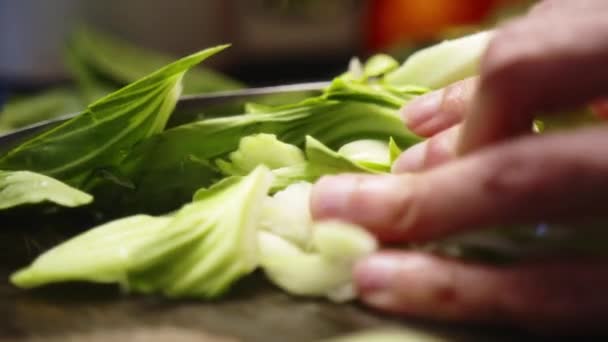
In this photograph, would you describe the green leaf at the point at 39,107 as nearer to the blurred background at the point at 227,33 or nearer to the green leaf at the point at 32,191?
the blurred background at the point at 227,33

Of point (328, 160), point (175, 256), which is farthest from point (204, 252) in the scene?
point (328, 160)

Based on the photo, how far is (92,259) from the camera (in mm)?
508

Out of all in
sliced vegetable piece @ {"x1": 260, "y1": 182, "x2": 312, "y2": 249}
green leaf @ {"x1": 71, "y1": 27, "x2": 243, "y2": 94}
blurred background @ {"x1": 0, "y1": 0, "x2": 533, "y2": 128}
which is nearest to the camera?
sliced vegetable piece @ {"x1": 260, "y1": 182, "x2": 312, "y2": 249}

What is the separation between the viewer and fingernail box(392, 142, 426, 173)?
1.83 feet

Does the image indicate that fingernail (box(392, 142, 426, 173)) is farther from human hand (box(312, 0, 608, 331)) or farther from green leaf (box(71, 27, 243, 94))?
green leaf (box(71, 27, 243, 94))

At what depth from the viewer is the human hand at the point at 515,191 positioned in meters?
0.41

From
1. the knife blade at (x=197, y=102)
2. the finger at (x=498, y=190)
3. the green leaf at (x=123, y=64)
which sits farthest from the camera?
the green leaf at (x=123, y=64)

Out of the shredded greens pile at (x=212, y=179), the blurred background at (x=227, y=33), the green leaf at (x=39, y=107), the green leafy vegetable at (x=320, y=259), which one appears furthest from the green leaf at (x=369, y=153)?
the blurred background at (x=227, y=33)

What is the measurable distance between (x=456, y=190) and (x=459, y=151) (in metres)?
0.04

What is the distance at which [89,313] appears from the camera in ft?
1.60

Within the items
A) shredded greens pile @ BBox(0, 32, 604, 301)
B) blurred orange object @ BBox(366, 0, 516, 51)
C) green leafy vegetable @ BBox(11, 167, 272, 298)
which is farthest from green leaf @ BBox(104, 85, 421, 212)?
blurred orange object @ BBox(366, 0, 516, 51)

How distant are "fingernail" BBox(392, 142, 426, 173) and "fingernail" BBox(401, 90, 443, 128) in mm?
61

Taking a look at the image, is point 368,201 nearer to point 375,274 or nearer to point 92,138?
point 375,274

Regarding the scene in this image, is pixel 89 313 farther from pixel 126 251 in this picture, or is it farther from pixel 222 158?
pixel 222 158
